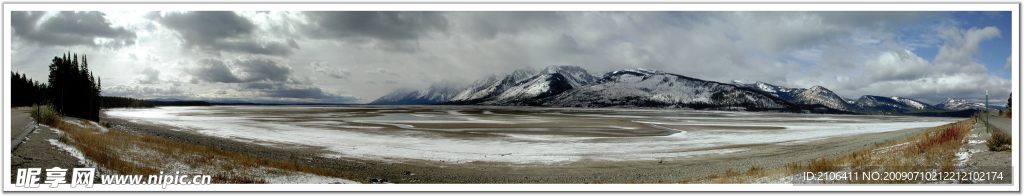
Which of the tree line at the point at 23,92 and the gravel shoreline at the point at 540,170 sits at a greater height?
the tree line at the point at 23,92

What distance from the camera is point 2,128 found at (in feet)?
30.6

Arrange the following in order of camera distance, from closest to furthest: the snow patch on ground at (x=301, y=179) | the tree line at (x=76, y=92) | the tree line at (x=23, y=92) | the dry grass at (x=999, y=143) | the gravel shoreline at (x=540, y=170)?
the dry grass at (x=999, y=143), the snow patch on ground at (x=301, y=179), the gravel shoreline at (x=540, y=170), the tree line at (x=76, y=92), the tree line at (x=23, y=92)

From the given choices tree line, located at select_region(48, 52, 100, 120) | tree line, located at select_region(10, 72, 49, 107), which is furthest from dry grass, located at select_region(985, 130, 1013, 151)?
tree line, located at select_region(10, 72, 49, 107)

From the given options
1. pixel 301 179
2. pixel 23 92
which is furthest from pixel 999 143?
pixel 23 92

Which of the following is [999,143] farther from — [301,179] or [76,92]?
[76,92]

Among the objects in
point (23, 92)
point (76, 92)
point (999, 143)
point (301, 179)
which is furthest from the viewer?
point (23, 92)

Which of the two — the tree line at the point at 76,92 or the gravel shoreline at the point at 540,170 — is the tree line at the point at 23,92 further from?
the gravel shoreline at the point at 540,170

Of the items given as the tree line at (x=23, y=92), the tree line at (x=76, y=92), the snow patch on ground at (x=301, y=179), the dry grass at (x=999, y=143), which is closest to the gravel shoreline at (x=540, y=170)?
the snow patch on ground at (x=301, y=179)

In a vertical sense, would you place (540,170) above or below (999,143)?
below
